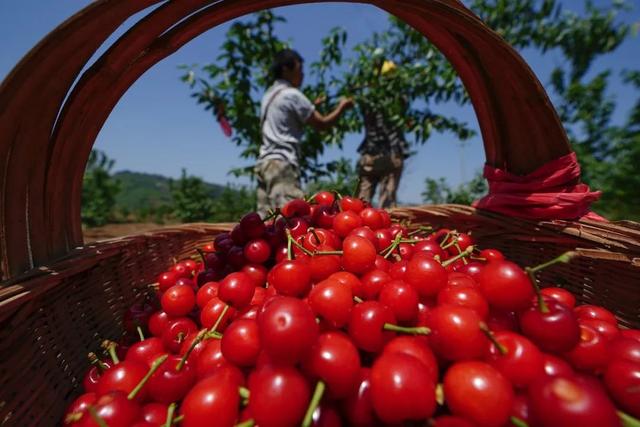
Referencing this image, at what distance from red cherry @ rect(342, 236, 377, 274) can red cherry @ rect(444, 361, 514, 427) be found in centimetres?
44

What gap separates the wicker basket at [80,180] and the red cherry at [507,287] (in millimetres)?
570

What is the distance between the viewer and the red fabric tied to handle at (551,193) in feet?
4.51

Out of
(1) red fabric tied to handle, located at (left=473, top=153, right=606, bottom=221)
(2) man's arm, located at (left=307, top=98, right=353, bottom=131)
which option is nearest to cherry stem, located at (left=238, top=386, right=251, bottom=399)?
(1) red fabric tied to handle, located at (left=473, top=153, right=606, bottom=221)

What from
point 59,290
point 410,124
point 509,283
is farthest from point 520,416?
point 410,124

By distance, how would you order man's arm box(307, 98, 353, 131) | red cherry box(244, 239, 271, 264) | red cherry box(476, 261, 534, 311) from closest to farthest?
red cherry box(476, 261, 534, 311) → red cherry box(244, 239, 271, 264) → man's arm box(307, 98, 353, 131)

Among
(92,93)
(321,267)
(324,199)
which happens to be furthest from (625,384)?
(92,93)

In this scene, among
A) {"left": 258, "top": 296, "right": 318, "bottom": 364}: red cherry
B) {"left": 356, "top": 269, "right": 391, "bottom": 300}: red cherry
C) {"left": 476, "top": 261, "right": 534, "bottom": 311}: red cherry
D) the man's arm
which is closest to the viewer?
{"left": 258, "top": 296, "right": 318, "bottom": 364}: red cherry

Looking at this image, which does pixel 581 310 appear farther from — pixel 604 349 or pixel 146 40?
pixel 146 40

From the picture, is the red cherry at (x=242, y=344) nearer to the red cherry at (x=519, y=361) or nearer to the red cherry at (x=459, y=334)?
the red cherry at (x=459, y=334)

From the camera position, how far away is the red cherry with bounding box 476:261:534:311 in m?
0.78

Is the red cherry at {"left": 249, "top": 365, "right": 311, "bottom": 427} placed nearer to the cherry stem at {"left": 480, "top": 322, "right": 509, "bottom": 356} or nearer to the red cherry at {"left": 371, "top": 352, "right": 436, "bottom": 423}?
the red cherry at {"left": 371, "top": 352, "right": 436, "bottom": 423}

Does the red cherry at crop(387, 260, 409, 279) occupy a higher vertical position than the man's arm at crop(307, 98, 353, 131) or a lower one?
lower

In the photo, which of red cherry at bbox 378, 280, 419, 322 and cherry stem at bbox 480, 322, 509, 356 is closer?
cherry stem at bbox 480, 322, 509, 356

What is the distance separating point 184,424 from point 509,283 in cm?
75
